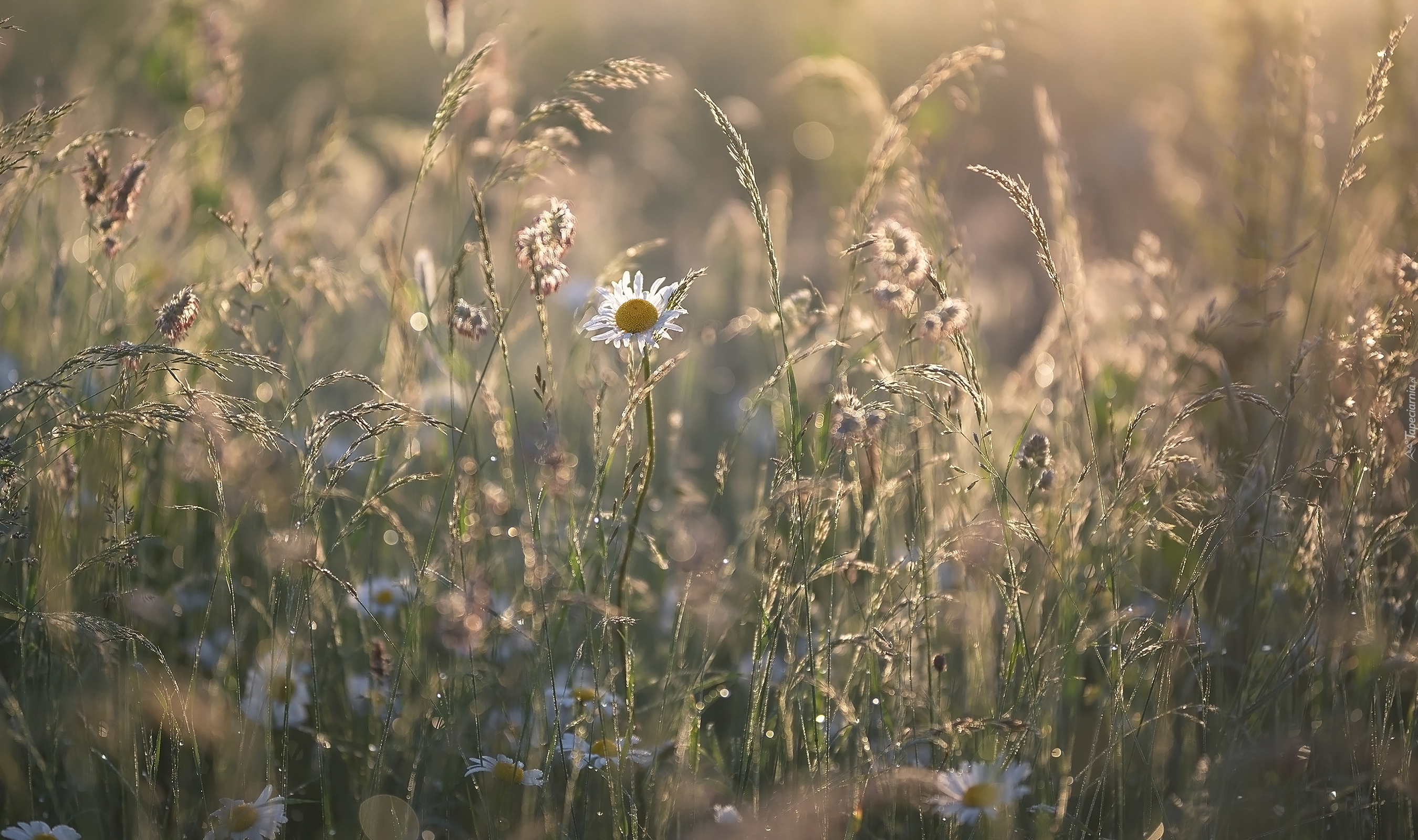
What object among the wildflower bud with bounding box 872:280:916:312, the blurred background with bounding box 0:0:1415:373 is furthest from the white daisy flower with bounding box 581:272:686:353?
the blurred background with bounding box 0:0:1415:373

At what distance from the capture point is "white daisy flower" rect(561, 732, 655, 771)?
1.29 m

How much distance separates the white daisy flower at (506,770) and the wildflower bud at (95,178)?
3.19 feet

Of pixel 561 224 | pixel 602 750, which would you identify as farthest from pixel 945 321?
pixel 602 750

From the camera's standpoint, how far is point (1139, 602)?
81.5 inches

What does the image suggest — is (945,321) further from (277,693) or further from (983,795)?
(277,693)

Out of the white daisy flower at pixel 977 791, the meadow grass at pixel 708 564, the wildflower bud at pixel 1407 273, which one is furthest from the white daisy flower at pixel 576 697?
the wildflower bud at pixel 1407 273

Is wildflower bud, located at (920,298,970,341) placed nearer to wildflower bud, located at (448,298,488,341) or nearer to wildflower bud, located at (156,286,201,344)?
wildflower bud, located at (448,298,488,341)

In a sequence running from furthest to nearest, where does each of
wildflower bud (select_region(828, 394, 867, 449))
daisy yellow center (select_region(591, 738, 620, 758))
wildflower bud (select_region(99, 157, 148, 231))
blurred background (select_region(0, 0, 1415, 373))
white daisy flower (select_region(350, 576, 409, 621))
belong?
1. blurred background (select_region(0, 0, 1415, 373))
2. white daisy flower (select_region(350, 576, 409, 621))
3. wildflower bud (select_region(99, 157, 148, 231))
4. daisy yellow center (select_region(591, 738, 620, 758))
5. wildflower bud (select_region(828, 394, 867, 449))

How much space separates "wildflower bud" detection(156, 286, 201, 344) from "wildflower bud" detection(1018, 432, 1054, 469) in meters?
1.13

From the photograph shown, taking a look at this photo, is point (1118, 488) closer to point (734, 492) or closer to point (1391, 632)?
point (1391, 632)

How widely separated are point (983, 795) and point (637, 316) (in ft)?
2.38

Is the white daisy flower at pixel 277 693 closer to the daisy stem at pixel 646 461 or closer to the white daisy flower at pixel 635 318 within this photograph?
the daisy stem at pixel 646 461

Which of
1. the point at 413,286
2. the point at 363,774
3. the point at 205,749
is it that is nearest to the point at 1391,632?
the point at 363,774

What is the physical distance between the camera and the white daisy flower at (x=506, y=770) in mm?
1321
